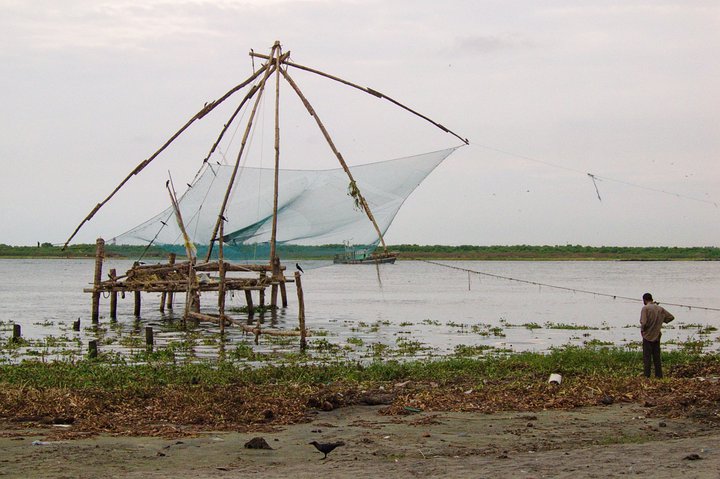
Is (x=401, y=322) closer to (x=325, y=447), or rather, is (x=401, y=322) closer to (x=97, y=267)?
(x=97, y=267)

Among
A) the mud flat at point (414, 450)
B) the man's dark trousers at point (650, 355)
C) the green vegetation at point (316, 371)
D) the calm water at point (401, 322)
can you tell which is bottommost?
the calm water at point (401, 322)

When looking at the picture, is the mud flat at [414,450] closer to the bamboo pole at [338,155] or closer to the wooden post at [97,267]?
the bamboo pole at [338,155]

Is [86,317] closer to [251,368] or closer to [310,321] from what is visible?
[310,321]

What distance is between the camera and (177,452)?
7.62 meters

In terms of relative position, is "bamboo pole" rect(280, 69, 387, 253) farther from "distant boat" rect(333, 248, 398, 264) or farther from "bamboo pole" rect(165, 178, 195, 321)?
"bamboo pole" rect(165, 178, 195, 321)

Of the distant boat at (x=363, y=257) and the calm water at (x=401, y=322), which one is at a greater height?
the distant boat at (x=363, y=257)

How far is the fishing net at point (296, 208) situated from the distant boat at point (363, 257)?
14 centimetres

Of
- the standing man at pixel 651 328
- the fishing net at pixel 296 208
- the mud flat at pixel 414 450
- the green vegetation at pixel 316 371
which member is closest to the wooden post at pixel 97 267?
the fishing net at pixel 296 208

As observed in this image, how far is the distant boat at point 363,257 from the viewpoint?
16.1 metres

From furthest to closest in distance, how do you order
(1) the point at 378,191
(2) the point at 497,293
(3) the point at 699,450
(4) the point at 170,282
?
(2) the point at 497,293
(4) the point at 170,282
(1) the point at 378,191
(3) the point at 699,450

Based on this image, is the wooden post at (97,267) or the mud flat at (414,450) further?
the wooden post at (97,267)

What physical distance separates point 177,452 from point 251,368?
20.0ft

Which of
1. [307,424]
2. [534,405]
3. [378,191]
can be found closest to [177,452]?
[307,424]

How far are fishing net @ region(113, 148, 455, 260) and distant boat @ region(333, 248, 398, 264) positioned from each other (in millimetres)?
144
